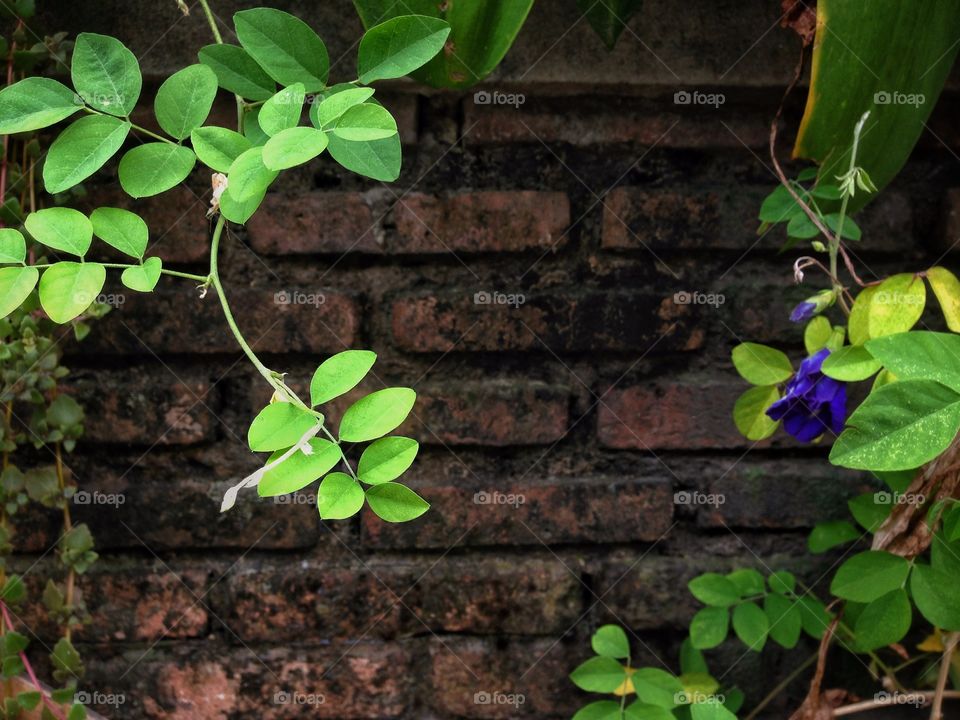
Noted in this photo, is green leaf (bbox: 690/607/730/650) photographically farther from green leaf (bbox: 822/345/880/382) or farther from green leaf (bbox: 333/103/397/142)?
green leaf (bbox: 333/103/397/142)

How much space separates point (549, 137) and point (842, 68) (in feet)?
1.01

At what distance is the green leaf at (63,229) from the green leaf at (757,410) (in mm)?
577

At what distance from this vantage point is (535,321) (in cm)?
84

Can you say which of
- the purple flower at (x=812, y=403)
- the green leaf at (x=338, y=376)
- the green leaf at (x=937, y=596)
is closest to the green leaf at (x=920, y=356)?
the purple flower at (x=812, y=403)

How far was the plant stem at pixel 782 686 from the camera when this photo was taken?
0.87 metres

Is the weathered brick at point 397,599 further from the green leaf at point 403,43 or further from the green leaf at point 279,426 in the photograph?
the green leaf at point 403,43

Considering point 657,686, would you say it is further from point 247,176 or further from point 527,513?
point 247,176

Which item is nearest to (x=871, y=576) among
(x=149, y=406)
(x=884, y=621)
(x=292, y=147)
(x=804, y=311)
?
(x=884, y=621)

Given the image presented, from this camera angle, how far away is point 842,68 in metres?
0.59

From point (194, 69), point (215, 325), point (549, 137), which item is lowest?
point (215, 325)

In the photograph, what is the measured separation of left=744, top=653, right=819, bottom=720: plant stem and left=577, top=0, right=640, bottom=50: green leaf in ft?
2.25

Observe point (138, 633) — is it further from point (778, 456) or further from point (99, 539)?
point (778, 456)

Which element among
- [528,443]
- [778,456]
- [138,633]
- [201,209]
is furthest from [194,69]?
[778,456]

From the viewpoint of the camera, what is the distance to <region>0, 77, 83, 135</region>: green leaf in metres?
0.56
